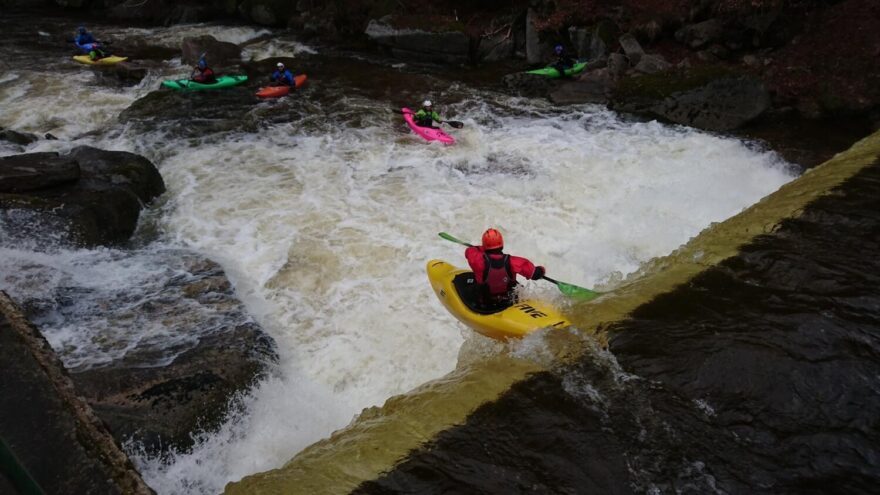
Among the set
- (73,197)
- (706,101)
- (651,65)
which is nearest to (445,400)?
(73,197)

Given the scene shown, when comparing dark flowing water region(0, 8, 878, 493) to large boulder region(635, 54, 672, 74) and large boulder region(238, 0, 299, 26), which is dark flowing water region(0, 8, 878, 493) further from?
large boulder region(238, 0, 299, 26)

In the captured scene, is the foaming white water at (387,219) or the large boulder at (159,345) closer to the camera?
the large boulder at (159,345)

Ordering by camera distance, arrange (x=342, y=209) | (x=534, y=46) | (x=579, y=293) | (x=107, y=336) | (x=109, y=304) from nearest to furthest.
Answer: (x=107, y=336)
(x=579, y=293)
(x=109, y=304)
(x=342, y=209)
(x=534, y=46)

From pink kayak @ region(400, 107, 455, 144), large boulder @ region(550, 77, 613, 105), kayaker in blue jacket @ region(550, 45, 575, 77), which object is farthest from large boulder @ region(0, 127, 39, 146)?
kayaker in blue jacket @ region(550, 45, 575, 77)

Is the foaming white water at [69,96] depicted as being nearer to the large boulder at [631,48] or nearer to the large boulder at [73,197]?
the large boulder at [73,197]

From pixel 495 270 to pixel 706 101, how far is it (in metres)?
7.40

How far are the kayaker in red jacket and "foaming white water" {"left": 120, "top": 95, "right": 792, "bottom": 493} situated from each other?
2.56ft

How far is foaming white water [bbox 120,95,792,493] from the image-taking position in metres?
4.99

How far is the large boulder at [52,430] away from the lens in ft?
7.64

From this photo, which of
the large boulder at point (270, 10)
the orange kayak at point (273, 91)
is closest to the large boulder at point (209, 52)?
the orange kayak at point (273, 91)

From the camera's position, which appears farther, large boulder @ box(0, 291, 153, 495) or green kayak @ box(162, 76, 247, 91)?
green kayak @ box(162, 76, 247, 91)

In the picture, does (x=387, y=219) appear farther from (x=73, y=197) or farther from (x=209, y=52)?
(x=209, y=52)

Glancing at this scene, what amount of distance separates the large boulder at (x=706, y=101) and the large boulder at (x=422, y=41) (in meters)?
5.55

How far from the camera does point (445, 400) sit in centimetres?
376
